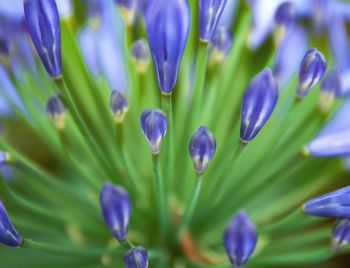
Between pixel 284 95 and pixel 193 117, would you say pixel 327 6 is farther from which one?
pixel 193 117

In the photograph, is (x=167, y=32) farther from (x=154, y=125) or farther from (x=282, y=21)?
(x=282, y=21)

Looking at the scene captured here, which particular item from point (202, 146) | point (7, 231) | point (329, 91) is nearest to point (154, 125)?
point (202, 146)

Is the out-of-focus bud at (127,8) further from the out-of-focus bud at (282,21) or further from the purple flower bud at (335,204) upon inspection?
the purple flower bud at (335,204)

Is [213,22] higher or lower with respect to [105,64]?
higher

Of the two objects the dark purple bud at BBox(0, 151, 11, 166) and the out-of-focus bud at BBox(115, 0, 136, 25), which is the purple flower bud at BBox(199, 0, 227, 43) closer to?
the out-of-focus bud at BBox(115, 0, 136, 25)

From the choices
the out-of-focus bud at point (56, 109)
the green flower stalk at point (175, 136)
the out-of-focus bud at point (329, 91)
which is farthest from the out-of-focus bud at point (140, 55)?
the out-of-focus bud at point (329, 91)

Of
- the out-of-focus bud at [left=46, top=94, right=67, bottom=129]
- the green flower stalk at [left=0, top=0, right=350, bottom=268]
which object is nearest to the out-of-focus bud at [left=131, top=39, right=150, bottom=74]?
the green flower stalk at [left=0, top=0, right=350, bottom=268]

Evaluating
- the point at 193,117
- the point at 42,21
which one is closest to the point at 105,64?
the point at 193,117
